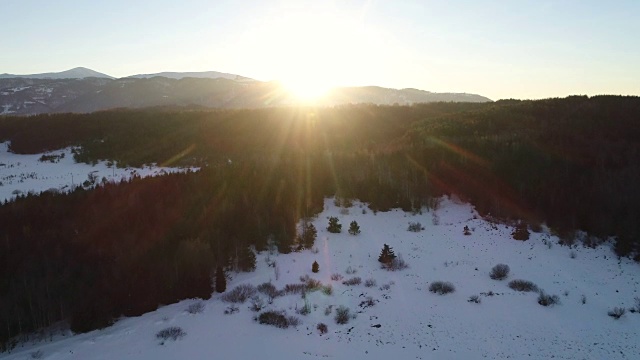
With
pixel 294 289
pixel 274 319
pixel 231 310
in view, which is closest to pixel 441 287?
pixel 294 289

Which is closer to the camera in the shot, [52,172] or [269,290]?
[269,290]

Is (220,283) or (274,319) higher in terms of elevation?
(220,283)

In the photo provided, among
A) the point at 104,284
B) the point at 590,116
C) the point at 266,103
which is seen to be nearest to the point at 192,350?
the point at 104,284

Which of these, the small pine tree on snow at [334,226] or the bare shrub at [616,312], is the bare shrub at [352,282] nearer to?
the small pine tree on snow at [334,226]

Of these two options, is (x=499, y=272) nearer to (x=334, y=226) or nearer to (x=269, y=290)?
(x=334, y=226)

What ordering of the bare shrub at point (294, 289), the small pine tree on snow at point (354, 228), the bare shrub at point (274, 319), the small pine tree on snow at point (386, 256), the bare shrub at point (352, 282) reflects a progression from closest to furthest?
the bare shrub at point (274, 319) → the bare shrub at point (294, 289) → the bare shrub at point (352, 282) → the small pine tree on snow at point (386, 256) → the small pine tree on snow at point (354, 228)

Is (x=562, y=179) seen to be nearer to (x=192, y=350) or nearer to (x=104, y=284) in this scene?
(x=192, y=350)

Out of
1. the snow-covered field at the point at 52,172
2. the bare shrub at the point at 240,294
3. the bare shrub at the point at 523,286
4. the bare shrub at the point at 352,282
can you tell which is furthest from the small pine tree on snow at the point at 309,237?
the snow-covered field at the point at 52,172
